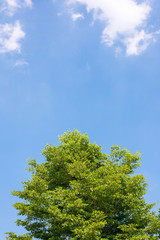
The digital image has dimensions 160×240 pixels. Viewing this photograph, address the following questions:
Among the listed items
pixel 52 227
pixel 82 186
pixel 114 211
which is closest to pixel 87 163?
pixel 82 186

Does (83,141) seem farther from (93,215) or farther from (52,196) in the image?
(93,215)

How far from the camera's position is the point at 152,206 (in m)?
22.9

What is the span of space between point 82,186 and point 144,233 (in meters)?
6.44

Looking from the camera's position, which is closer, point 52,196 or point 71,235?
point 71,235

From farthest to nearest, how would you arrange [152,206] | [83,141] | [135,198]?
[83,141], [152,206], [135,198]

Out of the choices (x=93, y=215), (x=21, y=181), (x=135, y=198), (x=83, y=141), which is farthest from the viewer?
(x=83, y=141)

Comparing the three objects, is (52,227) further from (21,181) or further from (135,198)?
(135,198)

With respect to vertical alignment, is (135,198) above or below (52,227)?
above

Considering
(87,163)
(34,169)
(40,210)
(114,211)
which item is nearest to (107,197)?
(114,211)

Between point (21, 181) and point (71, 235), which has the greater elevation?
point (21, 181)

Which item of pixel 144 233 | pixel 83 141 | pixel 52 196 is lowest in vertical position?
pixel 144 233

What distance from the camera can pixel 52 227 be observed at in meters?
21.7

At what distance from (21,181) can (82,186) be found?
6.77 m

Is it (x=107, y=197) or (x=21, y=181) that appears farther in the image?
(x=21, y=181)
